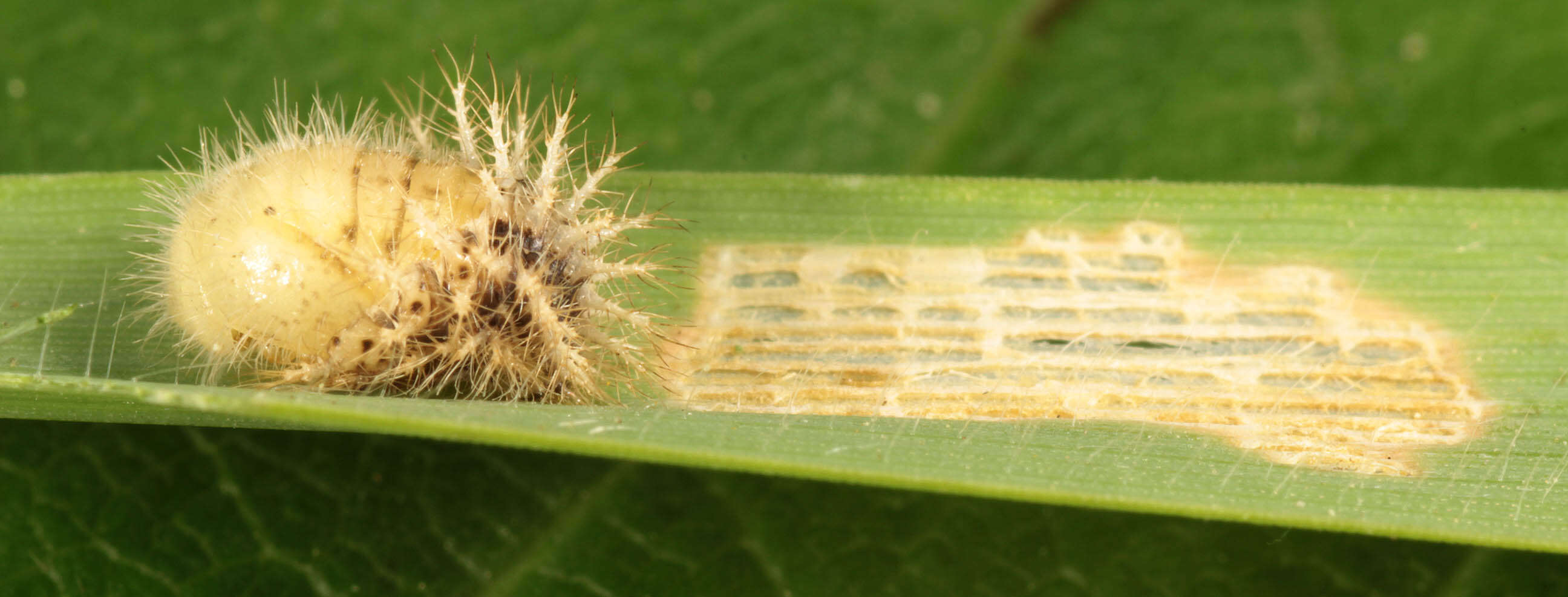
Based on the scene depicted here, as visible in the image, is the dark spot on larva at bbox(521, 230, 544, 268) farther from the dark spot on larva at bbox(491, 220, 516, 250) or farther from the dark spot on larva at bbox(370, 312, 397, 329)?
the dark spot on larva at bbox(370, 312, 397, 329)

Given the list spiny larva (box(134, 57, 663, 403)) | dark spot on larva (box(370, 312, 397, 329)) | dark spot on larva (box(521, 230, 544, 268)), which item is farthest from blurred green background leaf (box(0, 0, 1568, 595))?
dark spot on larva (box(521, 230, 544, 268))

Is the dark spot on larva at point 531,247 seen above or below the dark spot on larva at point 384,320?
above

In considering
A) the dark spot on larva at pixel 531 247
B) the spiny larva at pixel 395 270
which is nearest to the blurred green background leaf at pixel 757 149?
the spiny larva at pixel 395 270

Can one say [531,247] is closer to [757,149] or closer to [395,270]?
[395,270]

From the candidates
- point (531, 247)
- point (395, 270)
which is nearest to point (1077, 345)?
point (531, 247)

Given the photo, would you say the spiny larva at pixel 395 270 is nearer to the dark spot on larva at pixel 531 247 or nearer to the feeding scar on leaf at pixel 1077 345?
the dark spot on larva at pixel 531 247

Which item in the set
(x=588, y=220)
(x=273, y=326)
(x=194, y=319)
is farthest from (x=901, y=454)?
(x=194, y=319)

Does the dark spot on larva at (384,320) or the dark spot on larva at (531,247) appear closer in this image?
the dark spot on larva at (384,320)
